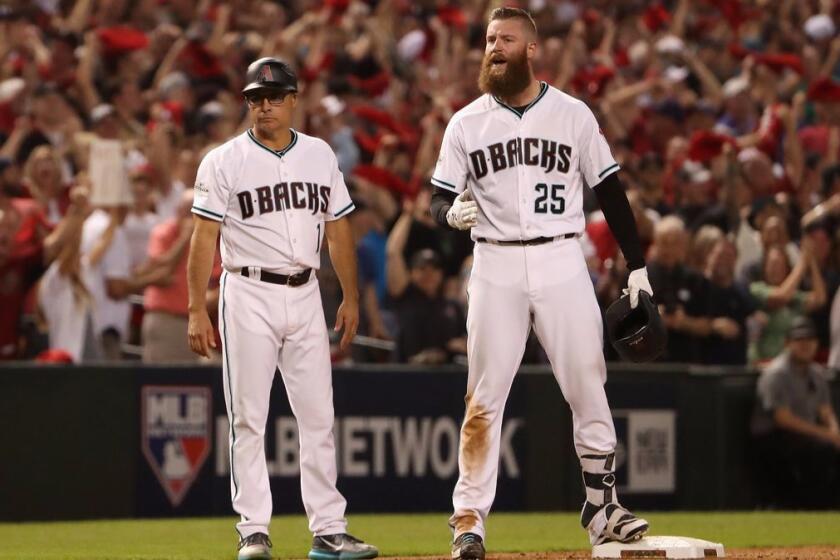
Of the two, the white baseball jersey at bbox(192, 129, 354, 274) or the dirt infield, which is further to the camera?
the dirt infield

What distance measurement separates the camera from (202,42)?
16.7 meters

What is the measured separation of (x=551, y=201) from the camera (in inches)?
303

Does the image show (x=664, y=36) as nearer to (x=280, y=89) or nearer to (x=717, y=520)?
(x=717, y=520)

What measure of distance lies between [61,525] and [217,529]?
116 cm

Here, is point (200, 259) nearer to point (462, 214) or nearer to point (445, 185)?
point (445, 185)

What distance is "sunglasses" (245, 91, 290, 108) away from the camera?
7938mm

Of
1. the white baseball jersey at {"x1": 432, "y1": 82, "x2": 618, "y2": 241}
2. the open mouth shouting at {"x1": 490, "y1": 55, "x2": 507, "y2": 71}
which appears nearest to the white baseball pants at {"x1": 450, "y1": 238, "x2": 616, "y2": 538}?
the white baseball jersey at {"x1": 432, "y1": 82, "x2": 618, "y2": 241}

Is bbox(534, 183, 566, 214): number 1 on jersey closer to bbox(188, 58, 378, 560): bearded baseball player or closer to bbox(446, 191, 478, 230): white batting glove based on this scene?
bbox(446, 191, 478, 230): white batting glove

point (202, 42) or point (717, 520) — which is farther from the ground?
point (202, 42)

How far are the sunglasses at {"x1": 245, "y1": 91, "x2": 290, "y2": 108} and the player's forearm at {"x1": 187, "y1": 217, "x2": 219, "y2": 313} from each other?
61cm

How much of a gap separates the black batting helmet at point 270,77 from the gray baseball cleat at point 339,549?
2.11 metres

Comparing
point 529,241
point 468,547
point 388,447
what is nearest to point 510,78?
point 529,241

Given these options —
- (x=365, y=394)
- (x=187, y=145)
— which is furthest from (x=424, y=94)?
(x=365, y=394)

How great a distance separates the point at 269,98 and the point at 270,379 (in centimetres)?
131
